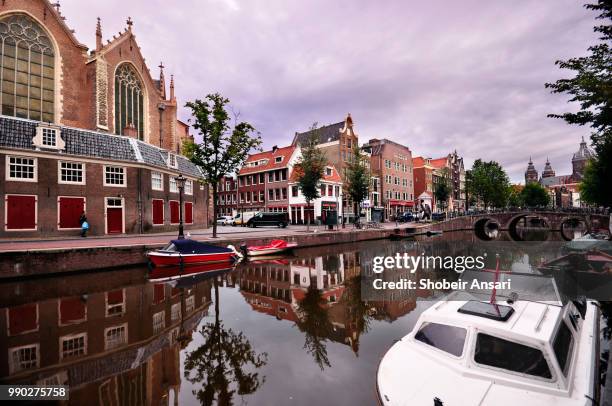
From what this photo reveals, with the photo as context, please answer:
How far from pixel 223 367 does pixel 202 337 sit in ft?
6.36

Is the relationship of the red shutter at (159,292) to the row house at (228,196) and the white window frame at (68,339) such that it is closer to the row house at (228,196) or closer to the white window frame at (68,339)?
the white window frame at (68,339)

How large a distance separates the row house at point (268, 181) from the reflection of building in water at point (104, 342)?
34.5 meters

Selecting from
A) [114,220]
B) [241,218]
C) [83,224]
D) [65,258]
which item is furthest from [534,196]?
[65,258]

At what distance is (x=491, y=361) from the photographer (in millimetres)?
4301

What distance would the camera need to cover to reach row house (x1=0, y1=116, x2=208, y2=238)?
2088cm

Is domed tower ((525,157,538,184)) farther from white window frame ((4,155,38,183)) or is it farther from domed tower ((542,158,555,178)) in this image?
white window frame ((4,155,38,183))

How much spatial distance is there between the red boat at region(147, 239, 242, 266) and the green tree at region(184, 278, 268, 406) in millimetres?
9482

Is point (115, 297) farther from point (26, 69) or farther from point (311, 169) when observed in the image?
point (26, 69)

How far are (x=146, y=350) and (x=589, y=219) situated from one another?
194ft

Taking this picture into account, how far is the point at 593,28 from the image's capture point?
1158cm

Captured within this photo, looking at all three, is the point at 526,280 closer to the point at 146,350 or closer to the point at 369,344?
the point at 369,344

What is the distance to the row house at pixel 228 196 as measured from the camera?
55.4m

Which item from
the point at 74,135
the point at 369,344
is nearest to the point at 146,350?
the point at 369,344

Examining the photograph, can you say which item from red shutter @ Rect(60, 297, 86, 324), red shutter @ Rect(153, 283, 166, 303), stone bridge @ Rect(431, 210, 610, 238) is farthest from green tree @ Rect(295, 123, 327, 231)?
red shutter @ Rect(60, 297, 86, 324)
